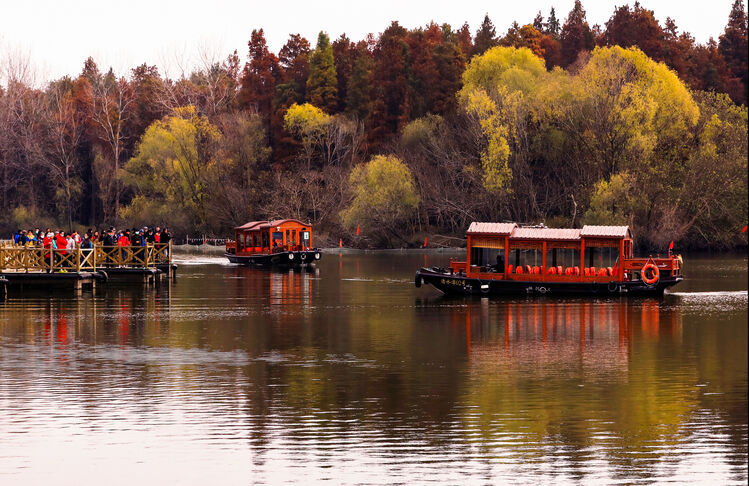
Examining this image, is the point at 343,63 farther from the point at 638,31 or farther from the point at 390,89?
the point at 638,31

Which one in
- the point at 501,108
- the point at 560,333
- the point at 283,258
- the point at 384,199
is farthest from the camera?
the point at 384,199

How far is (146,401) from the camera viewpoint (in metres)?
24.8

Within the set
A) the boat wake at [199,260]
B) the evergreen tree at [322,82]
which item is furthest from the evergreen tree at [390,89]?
the boat wake at [199,260]

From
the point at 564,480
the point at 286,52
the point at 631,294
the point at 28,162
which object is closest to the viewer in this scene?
the point at 564,480

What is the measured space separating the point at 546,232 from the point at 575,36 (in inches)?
3492

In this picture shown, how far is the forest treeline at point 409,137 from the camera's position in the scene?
91.4 m

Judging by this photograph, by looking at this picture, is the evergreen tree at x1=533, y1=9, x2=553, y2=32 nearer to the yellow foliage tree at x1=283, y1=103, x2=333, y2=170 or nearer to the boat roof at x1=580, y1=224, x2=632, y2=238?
the yellow foliage tree at x1=283, y1=103, x2=333, y2=170

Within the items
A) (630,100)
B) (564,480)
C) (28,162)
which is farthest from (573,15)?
(564,480)

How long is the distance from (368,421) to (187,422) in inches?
152

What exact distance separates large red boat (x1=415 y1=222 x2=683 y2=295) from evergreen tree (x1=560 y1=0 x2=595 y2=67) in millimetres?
81820

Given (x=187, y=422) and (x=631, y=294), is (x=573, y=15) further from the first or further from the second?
(x=187, y=422)

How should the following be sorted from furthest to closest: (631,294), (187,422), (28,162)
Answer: (28,162) < (631,294) < (187,422)

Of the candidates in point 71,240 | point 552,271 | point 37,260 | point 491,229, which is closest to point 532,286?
point 552,271

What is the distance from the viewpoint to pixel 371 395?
25781 millimetres
